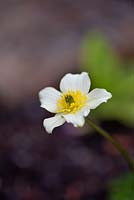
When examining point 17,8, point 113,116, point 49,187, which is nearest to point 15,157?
point 49,187

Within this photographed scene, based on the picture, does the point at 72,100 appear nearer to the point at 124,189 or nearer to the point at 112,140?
the point at 112,140

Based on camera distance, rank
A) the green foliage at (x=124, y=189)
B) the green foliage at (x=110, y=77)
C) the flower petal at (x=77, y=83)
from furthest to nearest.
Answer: the green foliage at (x=110, y=77) < the green foliage at (x=124, y=189) < the flower petal at (x=77, y=83)

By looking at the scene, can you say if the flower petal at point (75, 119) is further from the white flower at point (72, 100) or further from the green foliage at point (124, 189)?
the green foliage at point (124, 189)

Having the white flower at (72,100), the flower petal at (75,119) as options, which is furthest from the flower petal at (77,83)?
the flower petal at (75,119)

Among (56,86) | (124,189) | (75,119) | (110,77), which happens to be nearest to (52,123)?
(75,119)

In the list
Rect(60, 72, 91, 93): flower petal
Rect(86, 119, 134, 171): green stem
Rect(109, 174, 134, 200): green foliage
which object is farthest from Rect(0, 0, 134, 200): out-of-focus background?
Rect(60, 72, 91, 93): flower petal

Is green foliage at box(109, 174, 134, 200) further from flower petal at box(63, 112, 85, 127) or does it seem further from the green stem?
flower petal at box(63, 112, 85, 127)
